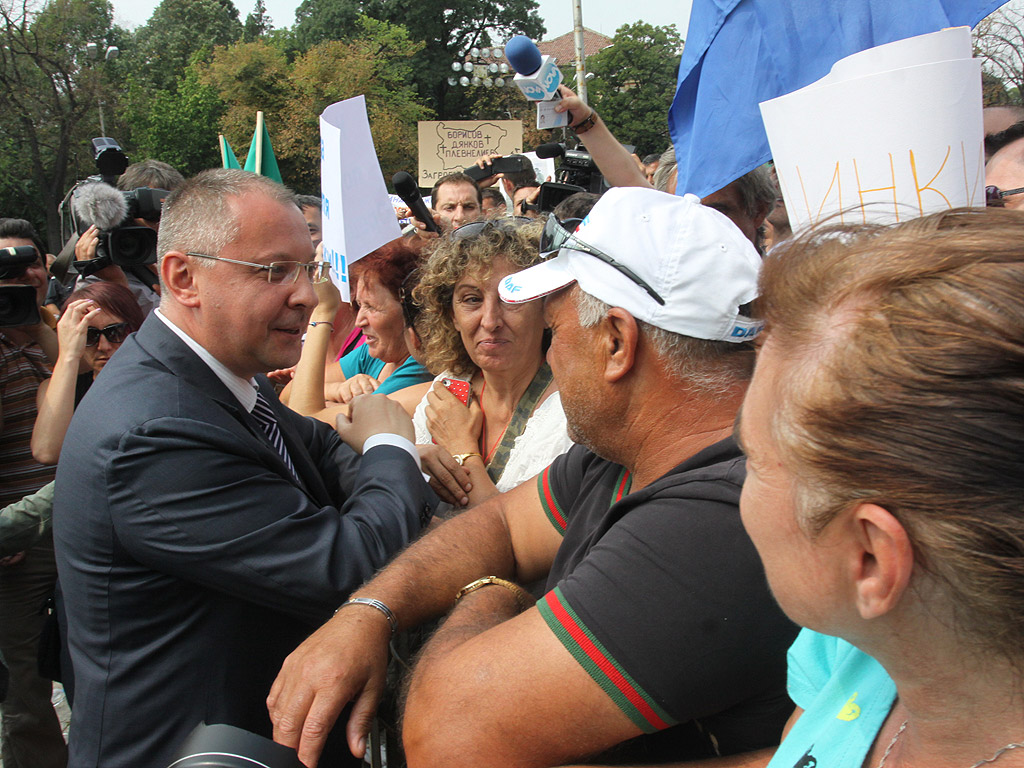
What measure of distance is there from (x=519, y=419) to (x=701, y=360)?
1.20 meters

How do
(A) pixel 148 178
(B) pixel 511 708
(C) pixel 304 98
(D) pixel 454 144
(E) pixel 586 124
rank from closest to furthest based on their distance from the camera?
1. (B) pixel 511 708
2. (E) pixel 586 124
3. (A) pixel 148 178
4. (D) pixel 454 144
5. (C) pixel 304 98

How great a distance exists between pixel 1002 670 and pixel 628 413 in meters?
0.83

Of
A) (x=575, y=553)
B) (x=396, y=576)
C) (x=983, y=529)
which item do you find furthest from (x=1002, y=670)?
(x=396, y=576)

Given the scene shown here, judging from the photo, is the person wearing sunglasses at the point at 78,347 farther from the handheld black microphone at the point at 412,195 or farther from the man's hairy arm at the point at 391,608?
the man's hairy arm at the point at 391,608

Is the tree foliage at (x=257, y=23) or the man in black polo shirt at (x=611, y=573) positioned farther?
the tree foliage at (x=257, y=23)

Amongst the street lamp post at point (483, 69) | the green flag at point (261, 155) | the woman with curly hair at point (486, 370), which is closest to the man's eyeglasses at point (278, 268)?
the woman with curly hair at point (486, 370)

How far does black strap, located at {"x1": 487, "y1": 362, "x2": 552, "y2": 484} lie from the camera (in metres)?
2.63

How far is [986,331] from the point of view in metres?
0.72

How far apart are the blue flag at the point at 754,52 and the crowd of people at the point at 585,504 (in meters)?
0.51

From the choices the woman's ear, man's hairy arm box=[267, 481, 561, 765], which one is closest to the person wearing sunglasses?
man's hairy arm box=[267, 481, 561, 765]

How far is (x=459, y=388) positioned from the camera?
116 inches

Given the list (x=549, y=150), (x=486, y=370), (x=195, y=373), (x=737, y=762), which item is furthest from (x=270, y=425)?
(x=549, y=150)

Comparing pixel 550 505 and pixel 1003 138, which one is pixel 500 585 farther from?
pixel 1003 138

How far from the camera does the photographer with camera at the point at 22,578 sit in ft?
10.9
